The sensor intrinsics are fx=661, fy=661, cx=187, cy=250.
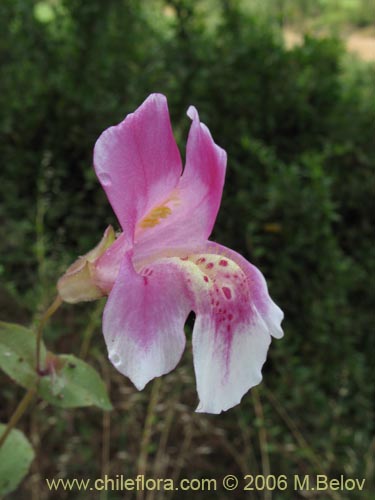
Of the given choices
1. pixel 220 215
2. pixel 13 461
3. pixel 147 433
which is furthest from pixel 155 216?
pixel 220 215

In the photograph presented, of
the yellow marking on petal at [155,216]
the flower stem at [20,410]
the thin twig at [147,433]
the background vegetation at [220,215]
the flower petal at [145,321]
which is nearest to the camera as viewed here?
the flower petal at [145,321]

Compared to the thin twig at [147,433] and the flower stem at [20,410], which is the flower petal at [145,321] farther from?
the thin twig at [147,433]

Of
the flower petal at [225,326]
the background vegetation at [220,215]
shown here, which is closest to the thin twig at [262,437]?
the background vegetation at [220,215]

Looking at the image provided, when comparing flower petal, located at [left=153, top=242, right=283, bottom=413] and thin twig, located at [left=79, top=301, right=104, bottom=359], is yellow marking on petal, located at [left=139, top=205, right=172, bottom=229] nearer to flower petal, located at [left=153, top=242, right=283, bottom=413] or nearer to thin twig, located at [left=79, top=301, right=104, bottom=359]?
flower petal, located at [left=153, top=242, right=283, bottom=413]

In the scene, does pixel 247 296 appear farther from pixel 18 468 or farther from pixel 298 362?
pixel 298 362

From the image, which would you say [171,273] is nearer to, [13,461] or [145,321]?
[145,321]

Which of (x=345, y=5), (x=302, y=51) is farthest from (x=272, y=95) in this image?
(x=345, y=5)
